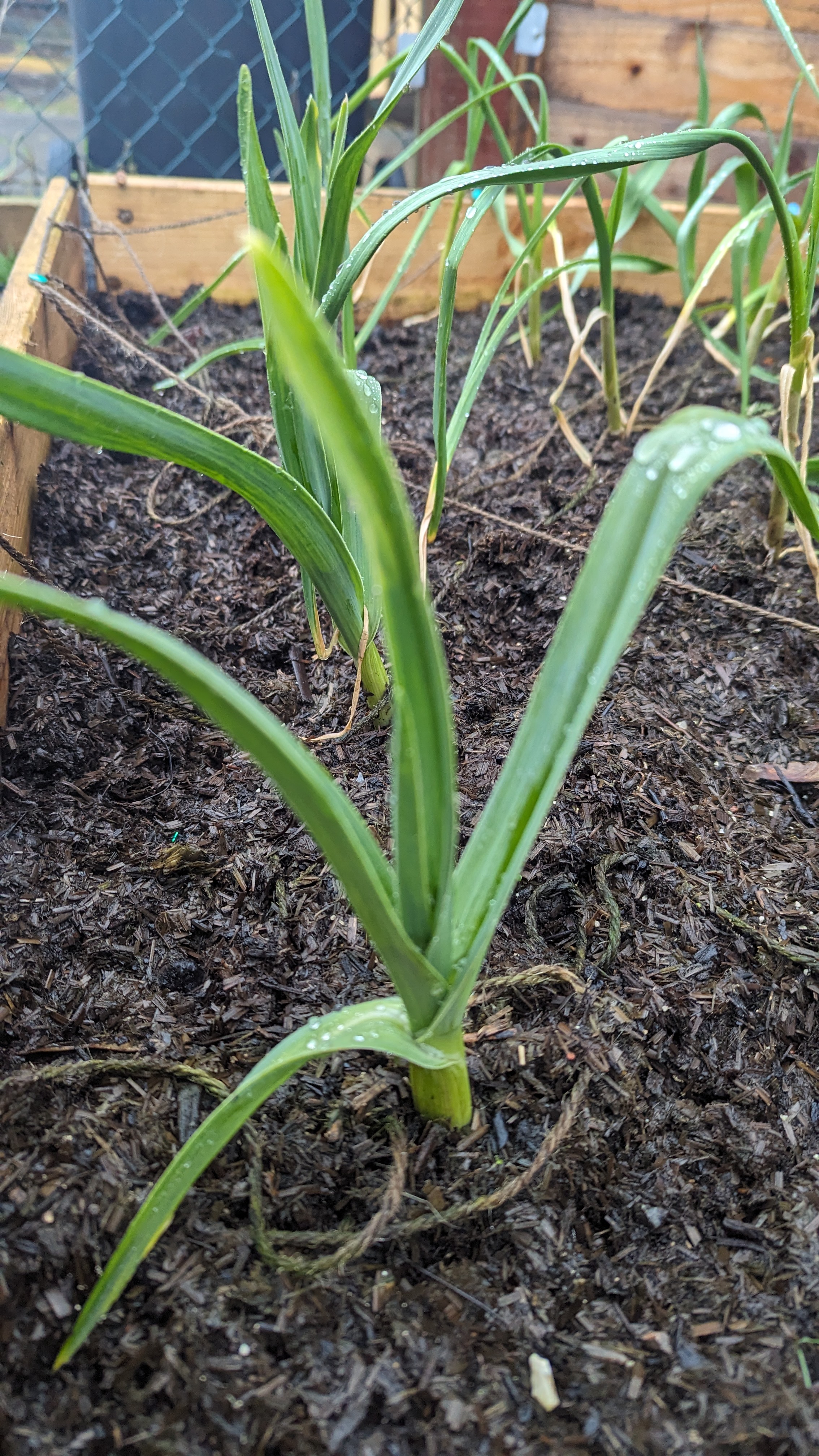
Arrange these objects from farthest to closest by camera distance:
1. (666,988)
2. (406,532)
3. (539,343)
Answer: (539,343), (666,988), (406,532)

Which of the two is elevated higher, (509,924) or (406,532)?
(406,532)

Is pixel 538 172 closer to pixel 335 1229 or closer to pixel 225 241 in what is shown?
pixel 335 1229

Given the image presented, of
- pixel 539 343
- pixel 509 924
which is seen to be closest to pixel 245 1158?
pixel 509 924

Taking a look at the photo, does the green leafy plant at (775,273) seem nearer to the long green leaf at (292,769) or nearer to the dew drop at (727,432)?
the dew drop at (727,432)

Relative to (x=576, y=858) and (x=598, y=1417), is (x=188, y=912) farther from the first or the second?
(x=598, y=1417)

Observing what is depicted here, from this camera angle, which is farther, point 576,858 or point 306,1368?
point 576,858

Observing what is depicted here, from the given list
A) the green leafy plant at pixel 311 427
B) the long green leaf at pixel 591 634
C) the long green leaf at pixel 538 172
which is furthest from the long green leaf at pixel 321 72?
the long green leaf at pixel 591 634

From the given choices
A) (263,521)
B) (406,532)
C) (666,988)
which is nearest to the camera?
(406,532)
